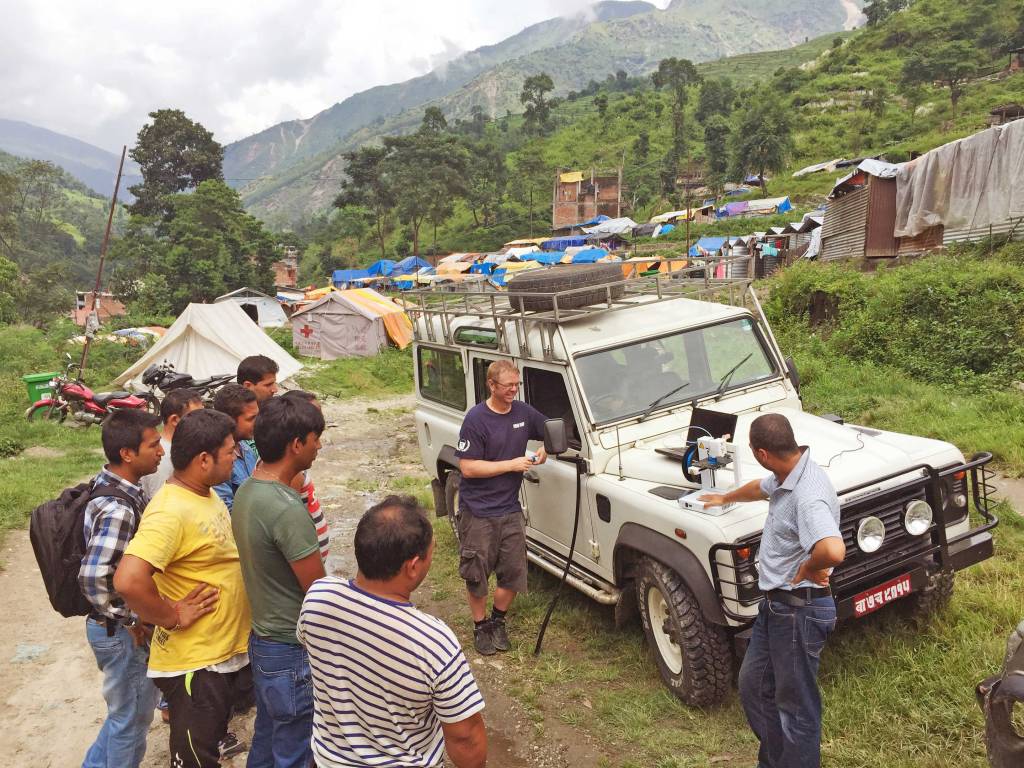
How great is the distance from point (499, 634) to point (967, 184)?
518 inches

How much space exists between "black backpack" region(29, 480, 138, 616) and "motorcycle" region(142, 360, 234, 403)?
1007 cm

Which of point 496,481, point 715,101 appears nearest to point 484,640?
point 496,481

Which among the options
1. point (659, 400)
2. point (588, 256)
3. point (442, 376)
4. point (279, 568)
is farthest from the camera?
point (588, 256)

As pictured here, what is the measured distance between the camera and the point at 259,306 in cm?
3838

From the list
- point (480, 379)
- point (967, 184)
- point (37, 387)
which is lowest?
A: point (37, 387)

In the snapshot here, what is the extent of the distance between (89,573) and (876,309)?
1120 centimetres

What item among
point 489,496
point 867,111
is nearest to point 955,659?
point 489,496

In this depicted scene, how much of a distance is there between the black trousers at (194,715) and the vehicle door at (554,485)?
2387 millimetres

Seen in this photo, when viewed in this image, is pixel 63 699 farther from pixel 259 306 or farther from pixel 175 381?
pixel 259 306

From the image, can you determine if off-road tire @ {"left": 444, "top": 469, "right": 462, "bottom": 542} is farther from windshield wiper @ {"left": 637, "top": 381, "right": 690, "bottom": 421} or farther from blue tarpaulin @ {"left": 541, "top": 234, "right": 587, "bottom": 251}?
blue tarpaulin @ {"left": 541, "top": 234, "right": 587, "bottom": 251}

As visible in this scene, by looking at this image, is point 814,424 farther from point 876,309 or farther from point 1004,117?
Answer: point 1004,117

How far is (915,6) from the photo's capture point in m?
76.2

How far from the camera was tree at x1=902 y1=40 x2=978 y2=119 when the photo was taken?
54969 mm

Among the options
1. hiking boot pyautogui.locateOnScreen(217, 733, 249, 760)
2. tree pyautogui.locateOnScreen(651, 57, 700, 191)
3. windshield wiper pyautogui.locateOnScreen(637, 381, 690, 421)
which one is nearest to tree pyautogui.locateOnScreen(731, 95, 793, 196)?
tree pyautogui.locateOnScreen(651, 57, 700, 191)
